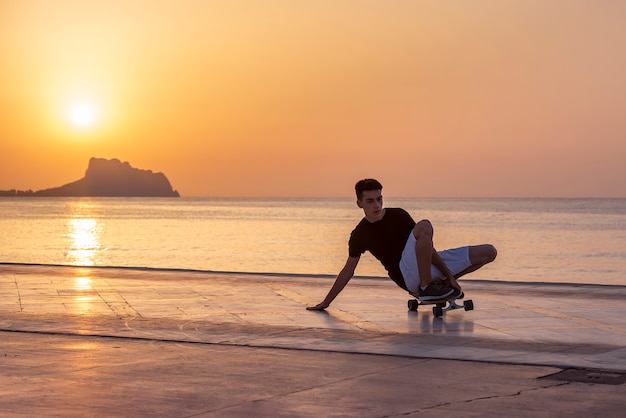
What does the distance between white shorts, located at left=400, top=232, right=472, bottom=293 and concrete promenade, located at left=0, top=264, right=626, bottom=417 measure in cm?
35

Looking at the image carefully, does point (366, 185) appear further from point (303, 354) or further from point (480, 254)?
point (303, 354)

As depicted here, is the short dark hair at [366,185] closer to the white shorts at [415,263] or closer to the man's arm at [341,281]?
the white shorts at [415,263]

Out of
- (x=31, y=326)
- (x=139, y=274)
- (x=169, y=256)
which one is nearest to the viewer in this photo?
(x=31, y=326)

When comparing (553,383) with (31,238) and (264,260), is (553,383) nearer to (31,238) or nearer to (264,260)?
(264,260)

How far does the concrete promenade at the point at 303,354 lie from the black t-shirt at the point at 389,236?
0.57 meters

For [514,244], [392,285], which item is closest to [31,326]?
[392,285]

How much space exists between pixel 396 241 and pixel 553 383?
379 cm

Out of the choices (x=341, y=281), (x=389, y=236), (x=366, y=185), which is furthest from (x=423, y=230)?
(x=341, y=281)

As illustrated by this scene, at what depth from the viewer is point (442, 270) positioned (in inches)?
395

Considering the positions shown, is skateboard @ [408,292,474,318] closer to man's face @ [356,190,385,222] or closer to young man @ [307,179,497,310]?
young man @ [307,179,497,310]

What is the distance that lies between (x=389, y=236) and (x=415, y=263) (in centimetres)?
36

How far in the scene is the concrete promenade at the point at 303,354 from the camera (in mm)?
5797

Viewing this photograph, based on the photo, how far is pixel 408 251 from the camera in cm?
1000

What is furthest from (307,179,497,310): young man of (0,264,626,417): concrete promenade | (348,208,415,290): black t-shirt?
(0,264,626,417): concrete promenade
